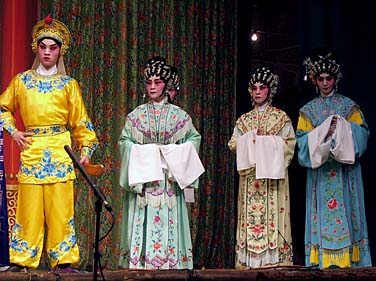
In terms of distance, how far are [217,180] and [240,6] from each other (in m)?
1.78

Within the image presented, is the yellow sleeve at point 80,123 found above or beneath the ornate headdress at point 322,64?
beneath

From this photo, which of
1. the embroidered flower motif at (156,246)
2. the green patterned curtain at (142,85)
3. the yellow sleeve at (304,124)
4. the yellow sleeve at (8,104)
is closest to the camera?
the yellow sleeve at (8,104)

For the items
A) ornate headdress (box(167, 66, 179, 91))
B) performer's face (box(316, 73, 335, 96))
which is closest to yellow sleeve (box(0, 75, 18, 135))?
ornate headdress (box(167, 66, 179, 91))

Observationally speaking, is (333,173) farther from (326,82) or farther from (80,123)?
(80,123)

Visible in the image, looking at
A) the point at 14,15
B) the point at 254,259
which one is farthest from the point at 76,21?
the point at 254,259

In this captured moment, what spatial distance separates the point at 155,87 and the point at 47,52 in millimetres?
902

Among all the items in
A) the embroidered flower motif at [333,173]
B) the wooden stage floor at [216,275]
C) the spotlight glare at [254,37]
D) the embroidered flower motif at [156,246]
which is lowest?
the wooden stage floor at [216,275]

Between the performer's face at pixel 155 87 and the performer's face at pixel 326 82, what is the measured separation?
1.27 meters

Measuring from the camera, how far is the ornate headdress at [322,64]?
7.60 m

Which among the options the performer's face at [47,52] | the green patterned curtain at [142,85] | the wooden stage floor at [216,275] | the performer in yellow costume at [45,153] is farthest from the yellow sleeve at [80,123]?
the green patterned curtain at [142,85]

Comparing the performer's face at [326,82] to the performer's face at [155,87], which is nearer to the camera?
the performer's face at [155,87]

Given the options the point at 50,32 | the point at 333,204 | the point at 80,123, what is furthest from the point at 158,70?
the point at 333,204

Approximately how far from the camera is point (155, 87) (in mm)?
7328

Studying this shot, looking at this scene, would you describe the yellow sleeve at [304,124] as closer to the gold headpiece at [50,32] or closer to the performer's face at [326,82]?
the performer's face at [326,82]
